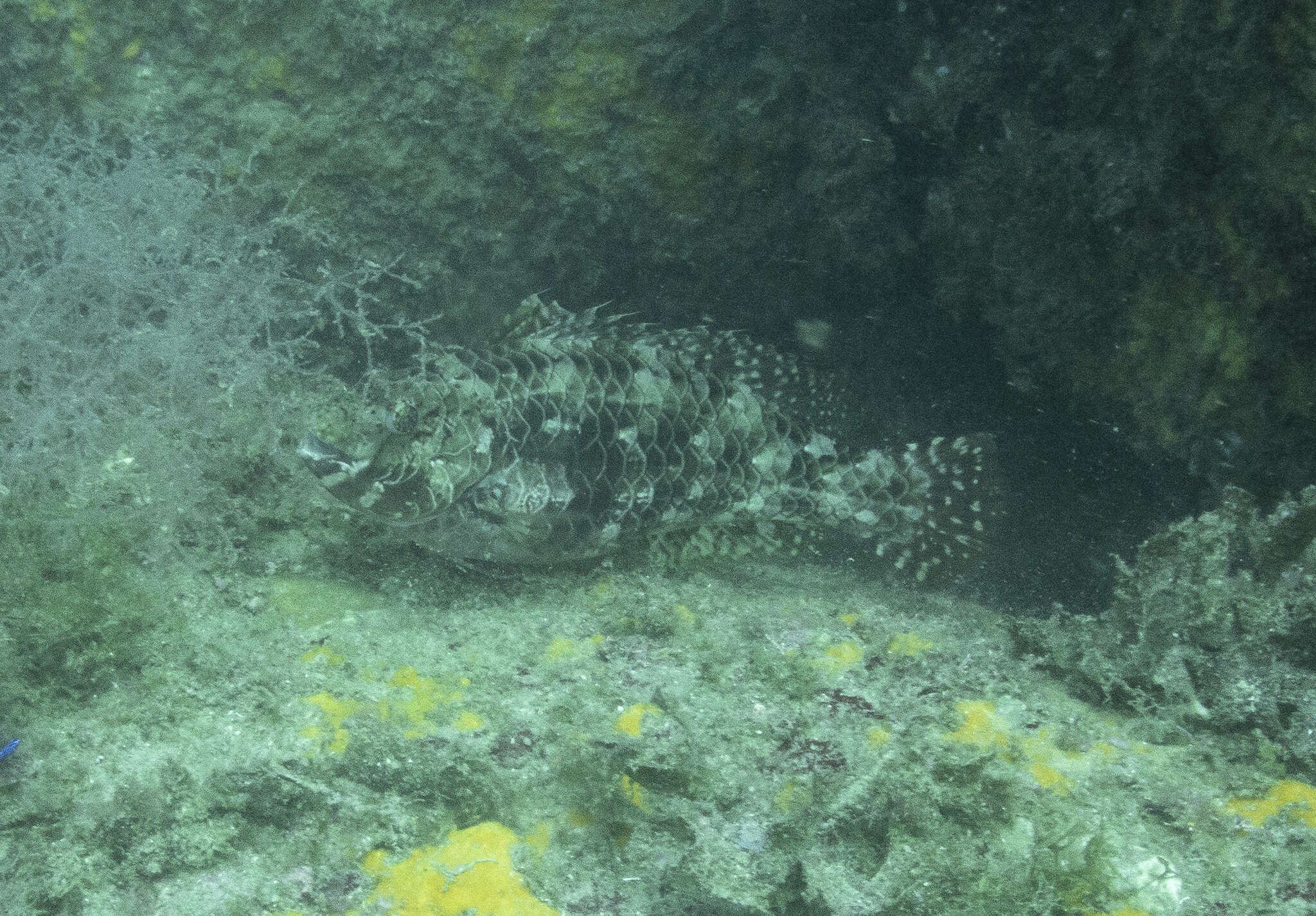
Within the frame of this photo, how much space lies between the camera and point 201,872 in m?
2.18

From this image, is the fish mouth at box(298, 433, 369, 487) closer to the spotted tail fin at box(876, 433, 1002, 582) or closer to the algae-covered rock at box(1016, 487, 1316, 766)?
the spotted tail fin at box(876, 433, 1002, 582)

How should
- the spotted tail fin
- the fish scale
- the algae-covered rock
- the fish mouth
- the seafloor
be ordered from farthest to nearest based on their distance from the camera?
the spotted tail fin < the fish scale < the fish mouth < the algae-covered rock < the seafloor

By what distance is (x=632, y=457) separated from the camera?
13.1 ft

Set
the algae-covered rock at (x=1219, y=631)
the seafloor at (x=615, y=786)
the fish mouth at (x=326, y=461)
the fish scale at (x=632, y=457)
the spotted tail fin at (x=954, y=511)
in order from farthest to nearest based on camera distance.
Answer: the spotted tail fin at (x=954, y=511) → the fish scale at (x=632, y=457) → the fish mouth at (x=326, y=461) → the algae-covered rock at (x=1219, y=631) → the seafloor at (x=615, y=786)

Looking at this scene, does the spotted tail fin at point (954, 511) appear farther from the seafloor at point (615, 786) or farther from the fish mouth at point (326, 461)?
the fish mouth at point (326, 461)

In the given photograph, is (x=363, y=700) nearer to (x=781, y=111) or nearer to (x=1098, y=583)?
(x=781, y=111)

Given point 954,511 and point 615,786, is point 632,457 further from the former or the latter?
point 615,786

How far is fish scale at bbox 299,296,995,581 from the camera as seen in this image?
3.74 metres

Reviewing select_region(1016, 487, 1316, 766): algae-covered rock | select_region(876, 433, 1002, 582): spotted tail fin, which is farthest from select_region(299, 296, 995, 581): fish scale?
select_region(1016, 487, 1316, 766): algae-covered rock

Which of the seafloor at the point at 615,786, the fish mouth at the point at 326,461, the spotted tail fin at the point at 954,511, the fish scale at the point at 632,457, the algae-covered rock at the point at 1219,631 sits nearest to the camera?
the seafloor at the point at 615,786

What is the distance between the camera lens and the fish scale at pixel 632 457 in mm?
3736

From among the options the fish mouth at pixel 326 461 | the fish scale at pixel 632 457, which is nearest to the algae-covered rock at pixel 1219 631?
the fish scale at pixel 632 457

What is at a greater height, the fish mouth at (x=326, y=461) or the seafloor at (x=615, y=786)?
the fish mouth at (x=326, y=461)

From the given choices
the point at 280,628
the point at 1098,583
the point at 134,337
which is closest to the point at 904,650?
the point at 1098,583
